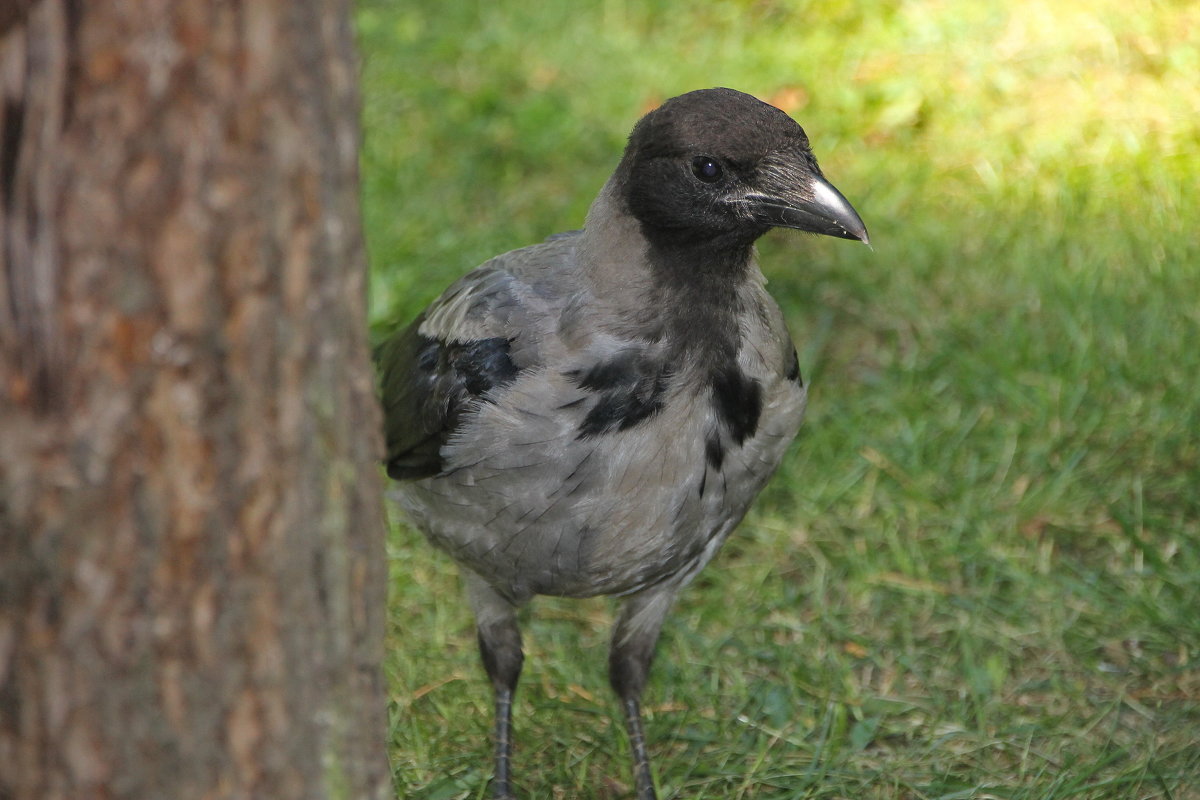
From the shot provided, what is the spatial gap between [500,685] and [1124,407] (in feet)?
7.87

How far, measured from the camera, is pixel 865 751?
142 inches

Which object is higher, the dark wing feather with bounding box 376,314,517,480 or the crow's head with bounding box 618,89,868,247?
the crow's head with bounding box 618,89,868,247

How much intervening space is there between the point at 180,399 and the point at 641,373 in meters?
1.41

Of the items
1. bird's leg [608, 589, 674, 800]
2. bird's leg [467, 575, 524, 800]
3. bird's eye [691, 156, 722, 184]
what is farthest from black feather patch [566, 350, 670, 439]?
bird's leg [467, 575, 524, 800]

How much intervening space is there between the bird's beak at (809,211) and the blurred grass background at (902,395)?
137 centimetres

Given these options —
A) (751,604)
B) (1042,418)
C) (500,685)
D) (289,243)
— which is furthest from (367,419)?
(1042,418)

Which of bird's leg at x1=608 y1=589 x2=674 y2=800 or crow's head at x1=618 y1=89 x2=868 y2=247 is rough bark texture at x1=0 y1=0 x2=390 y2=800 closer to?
crow's head at x1=618 y1=89 x2=868 y2=247

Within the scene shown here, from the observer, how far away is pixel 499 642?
3641 mm

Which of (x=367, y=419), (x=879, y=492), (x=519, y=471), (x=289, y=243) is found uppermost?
(x=289, y=243)

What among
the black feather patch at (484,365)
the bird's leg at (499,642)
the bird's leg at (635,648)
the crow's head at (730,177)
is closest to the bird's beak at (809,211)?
A: the crow's head at (730,177)

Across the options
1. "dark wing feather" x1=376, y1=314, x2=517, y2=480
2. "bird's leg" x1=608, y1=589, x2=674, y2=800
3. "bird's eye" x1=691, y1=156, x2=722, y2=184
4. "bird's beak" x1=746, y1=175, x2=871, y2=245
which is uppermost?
"bird's eye" x1=691, y1=156, x2=722, y2=184

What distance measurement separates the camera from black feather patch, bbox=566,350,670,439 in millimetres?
3055

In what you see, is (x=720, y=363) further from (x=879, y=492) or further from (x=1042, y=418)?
(x=1042, y=418)

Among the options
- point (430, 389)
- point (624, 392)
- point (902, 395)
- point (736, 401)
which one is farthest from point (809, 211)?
point (902, 395)
